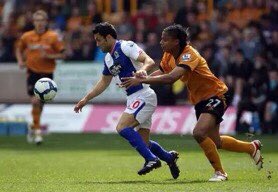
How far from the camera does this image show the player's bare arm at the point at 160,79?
12695 mm

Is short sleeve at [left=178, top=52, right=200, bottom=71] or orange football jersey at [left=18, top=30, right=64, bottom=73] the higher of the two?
short sleeve at [left=178, top=52, right=200, bottom=71]

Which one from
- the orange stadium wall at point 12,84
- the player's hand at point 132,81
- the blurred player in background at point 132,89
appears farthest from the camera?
the orange stadium wall at point 12,84

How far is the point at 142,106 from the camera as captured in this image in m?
13.8

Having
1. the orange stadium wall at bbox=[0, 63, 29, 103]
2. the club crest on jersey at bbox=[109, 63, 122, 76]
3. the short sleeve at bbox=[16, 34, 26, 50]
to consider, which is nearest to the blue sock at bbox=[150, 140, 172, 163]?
the club crest on jersey at bbox=[109, 63, 122, 76]

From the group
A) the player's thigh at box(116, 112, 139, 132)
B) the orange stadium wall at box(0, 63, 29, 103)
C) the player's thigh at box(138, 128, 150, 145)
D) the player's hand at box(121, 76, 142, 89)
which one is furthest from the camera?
the orange stadium wall at box(0, 63, 29, 103)

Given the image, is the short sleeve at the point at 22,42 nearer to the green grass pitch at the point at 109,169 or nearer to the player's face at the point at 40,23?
the player's face at the point at 40,23

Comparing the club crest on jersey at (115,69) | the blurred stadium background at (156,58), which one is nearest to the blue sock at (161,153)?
the club crest on jersey at (115,69)

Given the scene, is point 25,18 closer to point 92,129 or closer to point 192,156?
point 92,129

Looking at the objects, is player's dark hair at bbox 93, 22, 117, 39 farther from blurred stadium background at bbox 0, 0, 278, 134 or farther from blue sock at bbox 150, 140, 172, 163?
blurred stadium background at bbox 0, 0, 278, 134

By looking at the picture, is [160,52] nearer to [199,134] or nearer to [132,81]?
[199,134]

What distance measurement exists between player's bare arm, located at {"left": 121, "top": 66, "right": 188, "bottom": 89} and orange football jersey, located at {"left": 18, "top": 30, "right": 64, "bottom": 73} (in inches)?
343

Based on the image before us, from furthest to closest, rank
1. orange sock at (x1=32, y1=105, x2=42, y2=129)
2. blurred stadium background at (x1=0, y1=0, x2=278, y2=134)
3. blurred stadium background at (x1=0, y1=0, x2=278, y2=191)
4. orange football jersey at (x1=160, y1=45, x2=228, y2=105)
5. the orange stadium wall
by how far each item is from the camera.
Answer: the orange stadium wall → blurred stadium background at (x1=0, y1=0, x2=278, y2=134) → blurred stadium background at (x1=0, y1=0, x2=278, y2=191) → orange sock at (x1=32, y1=105, x2=42, y2=129) → orange football jersey at (x1=160, y1=45, x2=228, y2=105)

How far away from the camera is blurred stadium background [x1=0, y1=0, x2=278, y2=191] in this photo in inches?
1002

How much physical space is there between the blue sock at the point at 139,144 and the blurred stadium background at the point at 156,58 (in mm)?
8916
